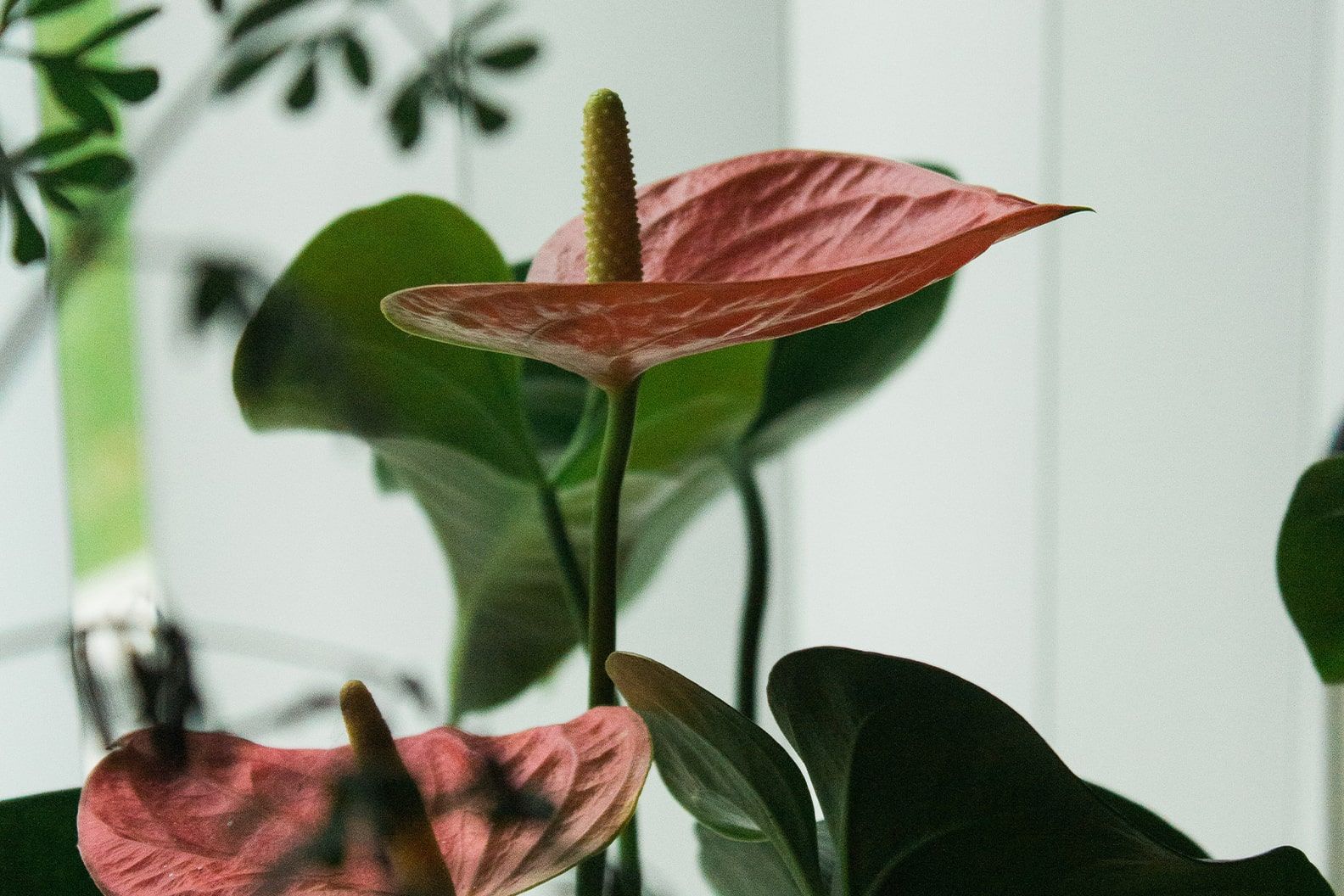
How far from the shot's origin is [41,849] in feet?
0.93

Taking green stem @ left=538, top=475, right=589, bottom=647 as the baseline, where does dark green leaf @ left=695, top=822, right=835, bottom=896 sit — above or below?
below

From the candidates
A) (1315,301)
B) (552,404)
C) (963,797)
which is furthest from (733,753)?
(1315,301)

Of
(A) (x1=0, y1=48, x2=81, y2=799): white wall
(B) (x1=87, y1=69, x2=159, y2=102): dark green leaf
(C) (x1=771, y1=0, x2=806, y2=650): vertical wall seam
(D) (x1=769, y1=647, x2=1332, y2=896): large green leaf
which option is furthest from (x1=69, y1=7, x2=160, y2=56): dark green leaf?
(C) (x1=771, y1=0, x2=806, y2=650): vertical wall seam

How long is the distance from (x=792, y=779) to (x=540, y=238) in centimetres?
76

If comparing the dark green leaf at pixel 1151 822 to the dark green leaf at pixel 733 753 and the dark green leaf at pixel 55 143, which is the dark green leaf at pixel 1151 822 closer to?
the dark green leaf at pixel 733 753

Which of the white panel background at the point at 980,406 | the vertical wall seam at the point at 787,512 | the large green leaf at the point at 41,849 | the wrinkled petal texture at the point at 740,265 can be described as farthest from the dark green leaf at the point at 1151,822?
the vertical wall seam at the point at 787,512

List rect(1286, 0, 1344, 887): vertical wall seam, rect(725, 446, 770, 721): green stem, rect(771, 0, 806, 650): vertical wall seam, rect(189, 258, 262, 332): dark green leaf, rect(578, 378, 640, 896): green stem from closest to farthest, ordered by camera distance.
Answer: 1. rect(189, 258, 262, 332): dark green leaf
2. rect(578, 378, 640, 896): green stem
3. rect(725, 446, 770, 721): green stem
4. rect(1286, 0, 1344, 887): vertical wall seam
5. rect(771, 0, 806, 650): vertical wall seam

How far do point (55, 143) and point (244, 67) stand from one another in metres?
0.05

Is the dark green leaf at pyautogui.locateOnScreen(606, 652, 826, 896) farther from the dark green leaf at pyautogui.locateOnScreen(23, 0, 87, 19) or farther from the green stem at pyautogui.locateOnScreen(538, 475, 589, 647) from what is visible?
the dark green leaf at pyautogui.locateOnScreen(23, 0, 87, 19)

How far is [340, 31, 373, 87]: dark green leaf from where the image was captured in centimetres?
35

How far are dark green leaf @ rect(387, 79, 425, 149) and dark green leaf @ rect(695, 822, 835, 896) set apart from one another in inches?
10.1

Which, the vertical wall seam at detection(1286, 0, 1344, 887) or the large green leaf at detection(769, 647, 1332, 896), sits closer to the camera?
the large green leaf at detection(769, 647, 1332, 896)

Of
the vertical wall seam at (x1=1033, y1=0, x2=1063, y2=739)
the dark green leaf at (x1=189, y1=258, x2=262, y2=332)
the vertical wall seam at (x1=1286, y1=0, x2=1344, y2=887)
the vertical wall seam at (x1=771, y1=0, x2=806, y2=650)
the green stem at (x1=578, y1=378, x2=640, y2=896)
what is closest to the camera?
the dark green leaf at (x1=189, y1=258, x2=262, y2=332)

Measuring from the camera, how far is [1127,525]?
0.76 m
